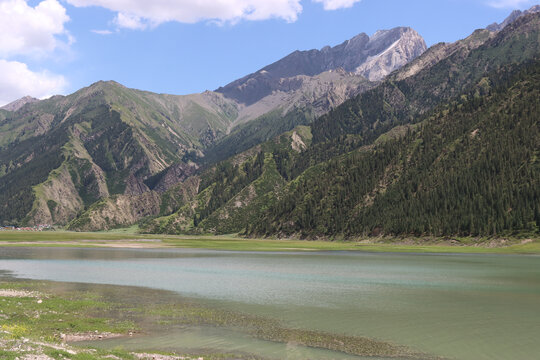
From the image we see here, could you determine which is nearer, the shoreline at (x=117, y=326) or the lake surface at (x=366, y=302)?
the shoreline at (x=117, y=326)

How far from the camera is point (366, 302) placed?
50.0 metres

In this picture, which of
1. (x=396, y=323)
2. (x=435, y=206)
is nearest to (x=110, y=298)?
(x=396, y=323)

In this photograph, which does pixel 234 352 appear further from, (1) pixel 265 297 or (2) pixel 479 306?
(2) pixel 479 306

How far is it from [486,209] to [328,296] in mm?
136687

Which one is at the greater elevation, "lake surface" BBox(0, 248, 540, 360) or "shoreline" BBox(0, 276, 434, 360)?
"shoreline" BBox(0, 276, 434, 360)

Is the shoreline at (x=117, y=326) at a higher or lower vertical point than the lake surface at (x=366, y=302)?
higher

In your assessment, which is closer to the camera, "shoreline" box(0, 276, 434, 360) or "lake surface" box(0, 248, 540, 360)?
"shoreline" box(0, 276, 434, 360)

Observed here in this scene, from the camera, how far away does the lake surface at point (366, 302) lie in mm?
32094

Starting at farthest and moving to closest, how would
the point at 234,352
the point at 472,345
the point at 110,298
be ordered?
the point at 110,298 → the point at 472,345 → the point at 234,352

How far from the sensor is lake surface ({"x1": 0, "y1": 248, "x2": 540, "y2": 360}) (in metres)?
32.1

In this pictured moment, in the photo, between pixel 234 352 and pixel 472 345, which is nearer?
pixel 234 352

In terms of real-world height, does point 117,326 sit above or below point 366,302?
above

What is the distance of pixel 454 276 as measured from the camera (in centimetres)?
7556

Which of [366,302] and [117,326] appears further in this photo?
[366,302]
